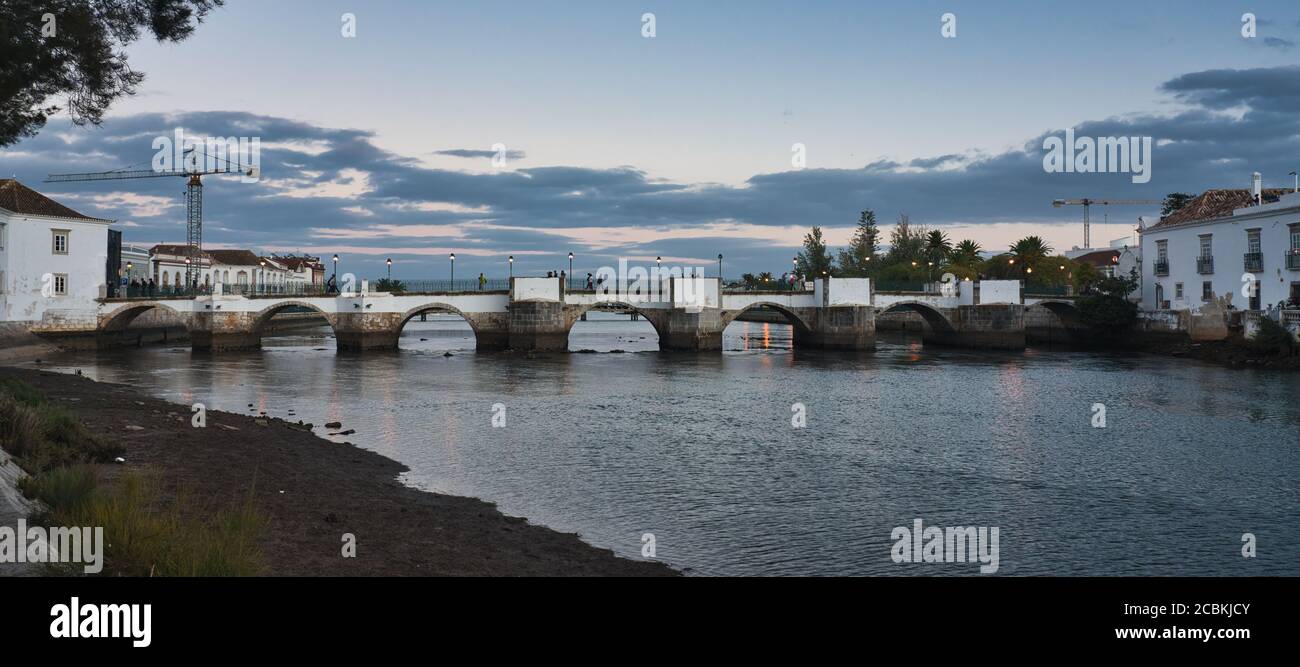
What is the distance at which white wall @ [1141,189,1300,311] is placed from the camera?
2292 inches

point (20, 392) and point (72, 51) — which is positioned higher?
point (72, 51)

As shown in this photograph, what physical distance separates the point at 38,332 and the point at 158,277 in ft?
172

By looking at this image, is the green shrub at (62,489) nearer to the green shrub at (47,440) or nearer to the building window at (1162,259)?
the green shrub at (47,440)

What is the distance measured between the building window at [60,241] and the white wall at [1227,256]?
85.2 meters

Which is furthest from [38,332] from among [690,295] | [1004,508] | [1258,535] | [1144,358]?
[1144,358]

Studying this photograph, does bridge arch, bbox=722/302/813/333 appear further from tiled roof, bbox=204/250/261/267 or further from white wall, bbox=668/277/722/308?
tiled roof, bbox=204/250/261/267

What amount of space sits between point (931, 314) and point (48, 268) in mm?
75494

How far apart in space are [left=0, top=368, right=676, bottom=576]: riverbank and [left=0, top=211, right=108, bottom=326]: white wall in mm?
49299

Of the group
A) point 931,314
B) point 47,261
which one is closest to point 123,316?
point 47,261

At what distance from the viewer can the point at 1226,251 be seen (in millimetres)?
64375

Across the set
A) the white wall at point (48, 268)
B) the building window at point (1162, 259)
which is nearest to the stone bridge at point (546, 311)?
the white wall at point (48, 268)

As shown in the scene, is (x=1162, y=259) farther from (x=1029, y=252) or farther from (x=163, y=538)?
(x=163, y=538)
